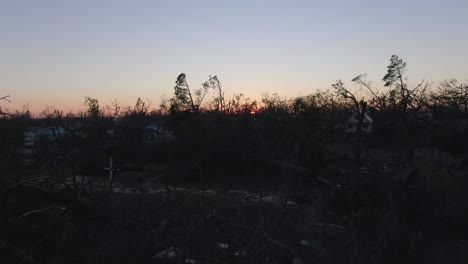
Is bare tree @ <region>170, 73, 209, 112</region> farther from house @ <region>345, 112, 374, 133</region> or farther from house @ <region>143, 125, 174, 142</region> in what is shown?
house @ <region>345, 112, 374, 133</region>

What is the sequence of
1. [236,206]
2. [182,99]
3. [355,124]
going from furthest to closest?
[355,124]
[182,99]
[236,206]

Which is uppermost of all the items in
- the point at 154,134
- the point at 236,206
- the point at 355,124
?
the point at 355,124

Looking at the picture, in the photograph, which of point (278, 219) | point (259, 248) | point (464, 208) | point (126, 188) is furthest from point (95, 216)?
point (126, 188)

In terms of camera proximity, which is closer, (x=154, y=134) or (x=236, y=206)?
(x=236, y=206)

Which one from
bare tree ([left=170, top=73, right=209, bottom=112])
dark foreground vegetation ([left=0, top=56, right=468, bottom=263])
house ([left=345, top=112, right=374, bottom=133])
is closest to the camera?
dark foreground vegetation ([left=0, top=56, right=468, bottom=263])

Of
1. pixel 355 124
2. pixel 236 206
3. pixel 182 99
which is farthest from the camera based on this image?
pixel 355 124

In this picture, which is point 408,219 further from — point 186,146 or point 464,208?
point 186,146

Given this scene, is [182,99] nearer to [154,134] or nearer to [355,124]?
[154,134]

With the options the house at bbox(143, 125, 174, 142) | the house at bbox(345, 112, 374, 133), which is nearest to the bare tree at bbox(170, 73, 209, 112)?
the house at bbox(143, 125, 174, 142)

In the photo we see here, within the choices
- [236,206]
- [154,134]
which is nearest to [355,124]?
[154,134]

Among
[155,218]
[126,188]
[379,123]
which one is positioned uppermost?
[379,123]

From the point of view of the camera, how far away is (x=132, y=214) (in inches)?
218

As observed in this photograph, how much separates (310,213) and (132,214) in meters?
3.08

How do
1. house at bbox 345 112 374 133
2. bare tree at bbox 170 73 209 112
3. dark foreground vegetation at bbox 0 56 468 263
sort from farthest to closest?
house at bbox 345 112 374 133, bare tree at bbox 170 73 209 112, dark foreground vegetation at bbox 0 56 468 263
